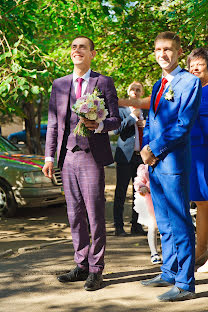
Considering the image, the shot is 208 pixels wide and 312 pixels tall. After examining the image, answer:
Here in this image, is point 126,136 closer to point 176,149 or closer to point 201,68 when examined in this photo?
point 201,68

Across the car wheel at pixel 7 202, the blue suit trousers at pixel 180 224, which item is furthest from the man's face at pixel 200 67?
the car wheel at pixel 7 202

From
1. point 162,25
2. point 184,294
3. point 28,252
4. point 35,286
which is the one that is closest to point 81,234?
point 35,286

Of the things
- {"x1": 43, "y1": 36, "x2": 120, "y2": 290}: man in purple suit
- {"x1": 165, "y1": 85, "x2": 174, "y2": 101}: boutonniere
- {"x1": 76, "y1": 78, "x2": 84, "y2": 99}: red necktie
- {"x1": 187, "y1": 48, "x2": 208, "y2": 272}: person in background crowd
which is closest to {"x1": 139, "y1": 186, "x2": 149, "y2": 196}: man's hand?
{"x1": 187, "y1": 48, "x2": 208, "y2": 272}: person in background crowd

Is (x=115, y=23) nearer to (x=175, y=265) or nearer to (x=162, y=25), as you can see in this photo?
(x=162, y=25)

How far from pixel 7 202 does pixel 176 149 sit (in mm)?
5953

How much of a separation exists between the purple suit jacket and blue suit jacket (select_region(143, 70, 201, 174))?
0.56 meters

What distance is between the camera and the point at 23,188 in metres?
9.66

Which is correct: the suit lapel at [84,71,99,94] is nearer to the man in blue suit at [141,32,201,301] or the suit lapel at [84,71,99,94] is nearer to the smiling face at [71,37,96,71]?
the smiling face at [71,37,96,71]

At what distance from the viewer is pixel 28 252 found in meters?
6.39

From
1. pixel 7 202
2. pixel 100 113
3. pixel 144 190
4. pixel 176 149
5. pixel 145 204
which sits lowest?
pixel 7 202

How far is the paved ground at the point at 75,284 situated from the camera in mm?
4332

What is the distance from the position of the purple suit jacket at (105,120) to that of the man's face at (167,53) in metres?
0.65

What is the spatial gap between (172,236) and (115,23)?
373 inches

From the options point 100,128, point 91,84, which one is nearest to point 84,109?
point 100,128
